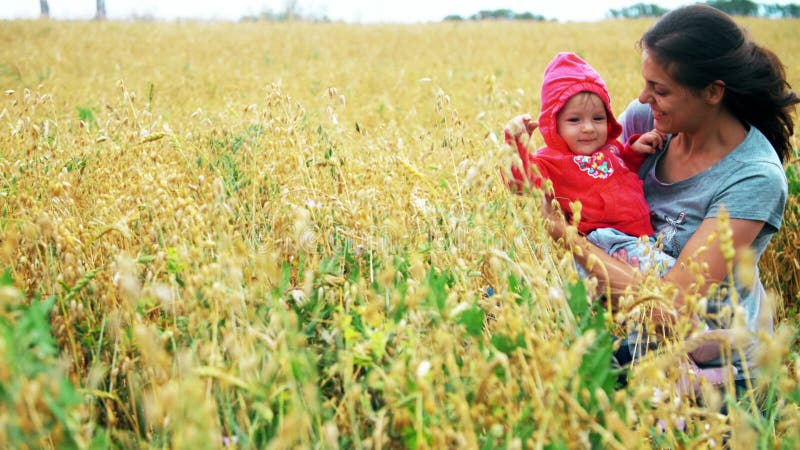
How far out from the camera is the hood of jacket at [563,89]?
106 inches

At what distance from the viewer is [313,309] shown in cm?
176

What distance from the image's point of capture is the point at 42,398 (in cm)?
111

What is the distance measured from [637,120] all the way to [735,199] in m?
0.90

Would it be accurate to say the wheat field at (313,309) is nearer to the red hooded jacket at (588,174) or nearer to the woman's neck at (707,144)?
the red hooded jacket at (588,174)

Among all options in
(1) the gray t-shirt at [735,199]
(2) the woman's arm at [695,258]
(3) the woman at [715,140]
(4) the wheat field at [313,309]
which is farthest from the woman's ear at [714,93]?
(4) the wheat field at [313,309]

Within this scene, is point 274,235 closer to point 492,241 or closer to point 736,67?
point 492,241

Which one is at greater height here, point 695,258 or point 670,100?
point 670,100

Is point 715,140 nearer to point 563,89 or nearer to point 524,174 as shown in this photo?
point 563,89

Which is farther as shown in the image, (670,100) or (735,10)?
(735,10)

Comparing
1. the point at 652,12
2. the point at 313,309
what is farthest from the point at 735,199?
the point at 652,12

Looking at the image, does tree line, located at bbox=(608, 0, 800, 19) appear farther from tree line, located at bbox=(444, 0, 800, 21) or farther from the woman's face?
the woman's face

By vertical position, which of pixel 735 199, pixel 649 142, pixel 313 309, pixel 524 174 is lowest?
pixel 313 309

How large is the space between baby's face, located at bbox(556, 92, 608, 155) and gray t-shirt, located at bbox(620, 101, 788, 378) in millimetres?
303

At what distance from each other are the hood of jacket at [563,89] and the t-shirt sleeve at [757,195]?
64 cm
